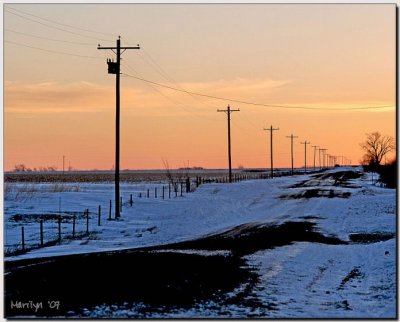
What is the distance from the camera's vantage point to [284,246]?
67.8ft

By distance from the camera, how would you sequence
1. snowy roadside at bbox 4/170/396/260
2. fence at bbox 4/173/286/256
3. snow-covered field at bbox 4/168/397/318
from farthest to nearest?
snowy roadside at bbox 4/170/396/260 < fence at bbox 4/173/286/256 < snow-covered field at bbox 4/168/397/318

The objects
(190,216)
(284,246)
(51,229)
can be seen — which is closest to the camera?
(284,246)

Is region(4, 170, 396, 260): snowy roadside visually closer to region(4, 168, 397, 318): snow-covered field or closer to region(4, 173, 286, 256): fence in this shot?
Result: region(4, 168, 397, 318): snow-covered field

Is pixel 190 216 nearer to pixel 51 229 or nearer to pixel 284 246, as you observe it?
pixel 51 229

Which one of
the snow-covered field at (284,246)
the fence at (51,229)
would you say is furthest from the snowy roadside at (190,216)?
the fence at (51,229)

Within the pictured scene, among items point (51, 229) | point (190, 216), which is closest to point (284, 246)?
point (51, 229)

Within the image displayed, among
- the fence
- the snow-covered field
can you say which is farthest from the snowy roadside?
the fence

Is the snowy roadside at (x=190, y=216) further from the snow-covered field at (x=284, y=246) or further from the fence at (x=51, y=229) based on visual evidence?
the fence at (x=51, y=229)

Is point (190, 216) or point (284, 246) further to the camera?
point (190, 216)

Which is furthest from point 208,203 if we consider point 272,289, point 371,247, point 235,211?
point 272,289

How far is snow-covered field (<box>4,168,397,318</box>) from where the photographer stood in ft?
40.3

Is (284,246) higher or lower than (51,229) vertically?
higher

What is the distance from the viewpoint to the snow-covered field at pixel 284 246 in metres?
12.3

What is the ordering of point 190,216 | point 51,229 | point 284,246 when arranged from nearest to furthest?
point 284,246 < point 51,229 < point 190,216
